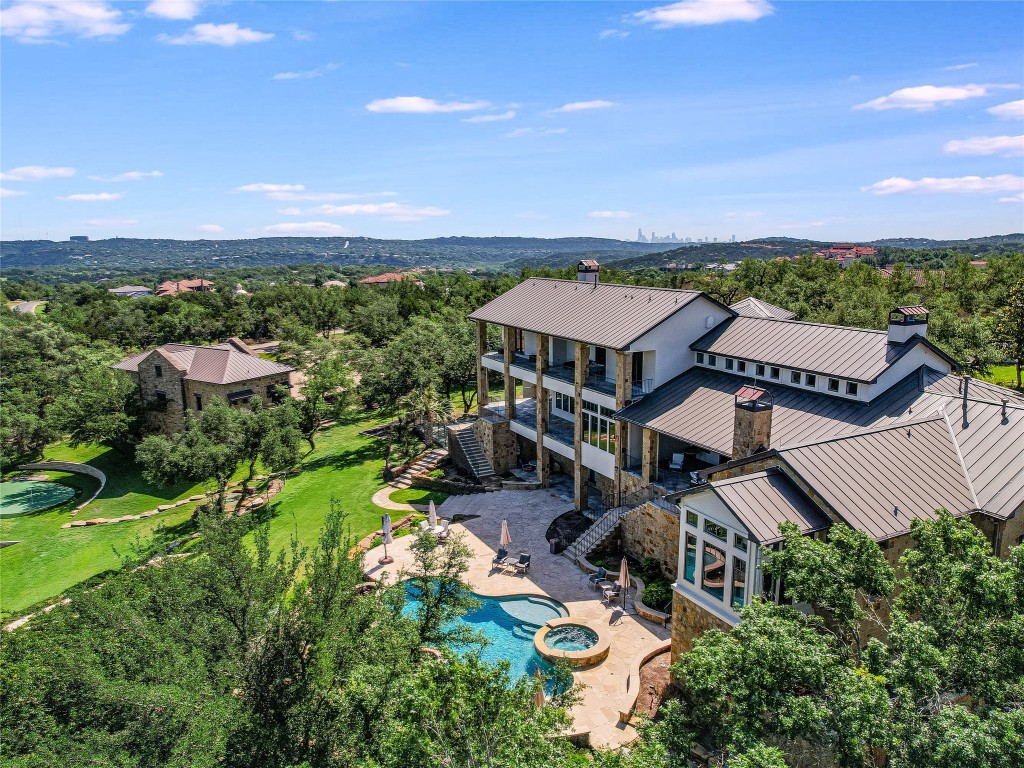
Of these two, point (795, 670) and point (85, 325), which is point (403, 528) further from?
point (85, 325)

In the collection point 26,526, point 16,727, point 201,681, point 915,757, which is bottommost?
point 26,526

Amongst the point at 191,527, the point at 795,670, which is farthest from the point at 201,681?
the point at 191,527

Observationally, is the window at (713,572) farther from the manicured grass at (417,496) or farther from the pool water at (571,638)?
the manicured grass at (417,496)

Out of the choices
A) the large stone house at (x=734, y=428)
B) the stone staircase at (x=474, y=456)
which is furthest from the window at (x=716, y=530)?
the stone staircase at (x=474, y=456)

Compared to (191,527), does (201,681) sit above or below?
above

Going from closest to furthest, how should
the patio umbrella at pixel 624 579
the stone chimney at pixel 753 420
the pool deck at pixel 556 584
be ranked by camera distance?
the pool deck at pixel 556 584 < the stone chimney at pixel 753 420 < the patio umbrella at pixel 624 579

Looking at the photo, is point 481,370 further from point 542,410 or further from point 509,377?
point 542,410

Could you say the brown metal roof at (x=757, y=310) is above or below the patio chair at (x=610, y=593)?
above
